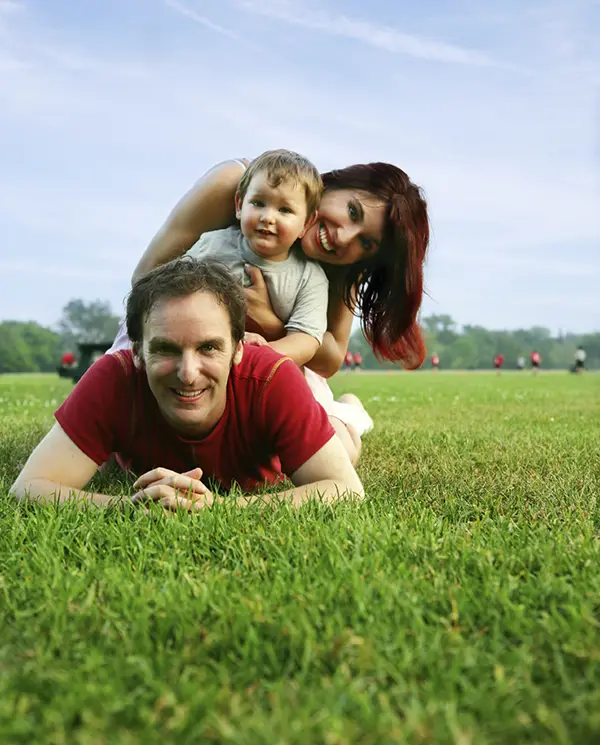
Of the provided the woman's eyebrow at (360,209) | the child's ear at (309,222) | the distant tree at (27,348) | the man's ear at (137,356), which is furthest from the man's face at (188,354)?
the distant tree at (27,348)

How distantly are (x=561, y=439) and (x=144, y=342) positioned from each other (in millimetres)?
4374

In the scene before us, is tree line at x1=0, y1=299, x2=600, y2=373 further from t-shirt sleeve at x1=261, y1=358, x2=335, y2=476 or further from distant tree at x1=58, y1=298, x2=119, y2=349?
t-shirt sleeve at x1=261, y1=358, x2=335, y2=476

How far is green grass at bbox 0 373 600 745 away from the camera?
174 cm

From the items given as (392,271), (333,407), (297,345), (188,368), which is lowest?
(333,407)

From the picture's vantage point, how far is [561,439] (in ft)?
22.2

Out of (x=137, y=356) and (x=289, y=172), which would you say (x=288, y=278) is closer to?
(x=289, y=172)

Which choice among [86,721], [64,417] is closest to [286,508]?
[64,417]

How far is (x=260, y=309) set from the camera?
4.81 meters

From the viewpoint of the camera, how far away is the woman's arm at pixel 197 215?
505cm

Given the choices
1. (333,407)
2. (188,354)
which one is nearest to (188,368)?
(188,354)

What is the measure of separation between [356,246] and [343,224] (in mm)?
184

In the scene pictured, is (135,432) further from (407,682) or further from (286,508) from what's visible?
(407,682)

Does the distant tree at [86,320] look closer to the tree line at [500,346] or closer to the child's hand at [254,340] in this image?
the tree line at [500,346]

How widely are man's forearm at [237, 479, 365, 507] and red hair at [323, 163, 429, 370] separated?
1842mm
